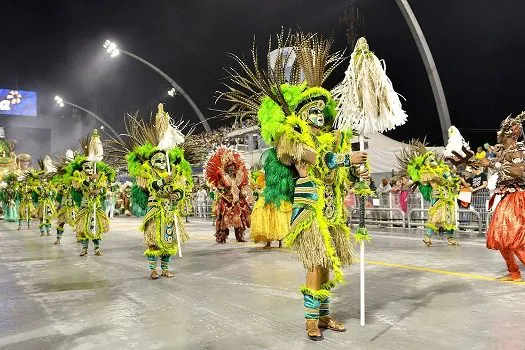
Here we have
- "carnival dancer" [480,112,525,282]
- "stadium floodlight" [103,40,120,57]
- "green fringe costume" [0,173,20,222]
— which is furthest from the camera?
"green fringe costume" [0,173,20,222]

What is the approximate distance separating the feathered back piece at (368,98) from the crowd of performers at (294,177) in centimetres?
19

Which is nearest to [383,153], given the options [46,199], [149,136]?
[149,136]

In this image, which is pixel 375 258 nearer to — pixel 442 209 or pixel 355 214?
pixel 442 209

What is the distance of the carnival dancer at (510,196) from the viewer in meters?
6.92

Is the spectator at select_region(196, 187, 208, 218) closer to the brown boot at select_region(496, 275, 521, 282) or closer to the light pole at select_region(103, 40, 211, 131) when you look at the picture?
the light pole at select_region(103, 40, 211, 131)

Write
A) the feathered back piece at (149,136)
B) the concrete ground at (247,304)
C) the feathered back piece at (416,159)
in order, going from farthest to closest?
the feathered back piece at (416,159) < the feathered back piece at (149,136) < the concrete ground at (247,304)

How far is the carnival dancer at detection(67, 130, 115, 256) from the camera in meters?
11.0

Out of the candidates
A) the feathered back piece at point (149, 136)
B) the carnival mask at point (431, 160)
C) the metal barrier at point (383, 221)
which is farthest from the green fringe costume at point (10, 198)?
the carnival mask at point (431, 160)

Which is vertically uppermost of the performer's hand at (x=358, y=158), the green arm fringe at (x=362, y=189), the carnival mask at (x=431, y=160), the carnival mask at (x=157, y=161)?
the carnival mask at (x=431, y=160)

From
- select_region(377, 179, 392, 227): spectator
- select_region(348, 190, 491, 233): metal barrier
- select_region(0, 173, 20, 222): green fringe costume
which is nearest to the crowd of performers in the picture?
select_region(348, 190, 491, 233): metal barrier

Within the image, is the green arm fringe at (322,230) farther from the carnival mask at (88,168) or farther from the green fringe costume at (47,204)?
the green fringe costume at (47,204)

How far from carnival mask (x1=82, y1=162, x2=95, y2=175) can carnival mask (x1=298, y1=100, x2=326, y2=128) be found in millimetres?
7743

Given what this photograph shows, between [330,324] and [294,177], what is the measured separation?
1.38 metres

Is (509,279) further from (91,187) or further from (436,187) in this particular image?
(91,187)
